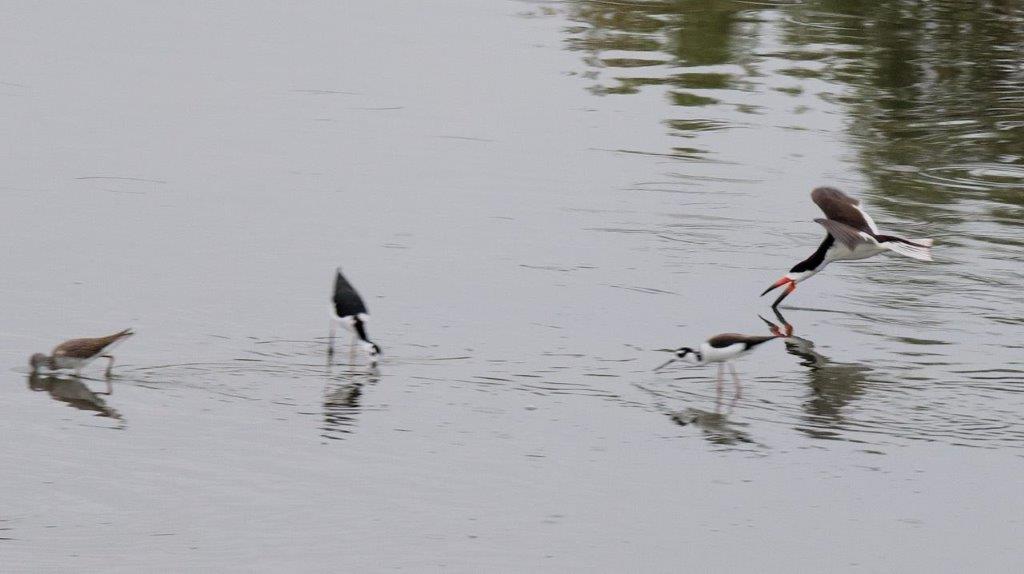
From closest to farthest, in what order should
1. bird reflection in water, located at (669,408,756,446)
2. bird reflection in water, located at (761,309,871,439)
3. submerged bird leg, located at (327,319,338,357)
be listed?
bird reflection in water, located at (669,408,756,446) → bird reflection in water, located at (761,309,871,439) → submerged bird leg, located at (327,319,338,357)

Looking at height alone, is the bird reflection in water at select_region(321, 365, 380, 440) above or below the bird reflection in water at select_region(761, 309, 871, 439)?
above

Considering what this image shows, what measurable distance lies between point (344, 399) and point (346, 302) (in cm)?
114

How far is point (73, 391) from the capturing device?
11.4 metres

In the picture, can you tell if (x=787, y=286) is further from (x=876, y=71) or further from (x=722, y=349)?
(x=876, y=71)

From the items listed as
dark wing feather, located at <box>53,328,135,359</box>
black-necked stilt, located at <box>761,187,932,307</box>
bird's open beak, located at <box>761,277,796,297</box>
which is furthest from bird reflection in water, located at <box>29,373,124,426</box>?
black-necked stilt, located at <box>761,187,932,307</box>

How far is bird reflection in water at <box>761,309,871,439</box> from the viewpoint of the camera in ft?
35.8

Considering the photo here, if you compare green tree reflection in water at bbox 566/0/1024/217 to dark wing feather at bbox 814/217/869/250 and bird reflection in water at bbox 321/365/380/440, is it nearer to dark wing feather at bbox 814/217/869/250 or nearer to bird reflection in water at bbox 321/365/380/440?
dark wing feather at bbox 814/217/869/250

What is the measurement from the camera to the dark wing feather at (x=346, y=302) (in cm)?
1218

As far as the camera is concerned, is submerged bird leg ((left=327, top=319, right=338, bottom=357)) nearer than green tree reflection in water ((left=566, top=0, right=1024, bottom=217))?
Yes

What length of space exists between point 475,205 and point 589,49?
7755 mm

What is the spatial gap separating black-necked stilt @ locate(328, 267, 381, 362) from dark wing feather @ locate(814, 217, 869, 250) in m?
4.00

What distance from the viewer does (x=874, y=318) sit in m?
13.7

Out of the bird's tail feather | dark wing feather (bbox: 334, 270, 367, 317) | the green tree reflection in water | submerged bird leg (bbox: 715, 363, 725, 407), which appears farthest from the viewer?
the green tree reflection in water

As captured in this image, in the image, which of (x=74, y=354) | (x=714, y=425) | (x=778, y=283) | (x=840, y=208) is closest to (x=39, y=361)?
(x=74, y=354)
